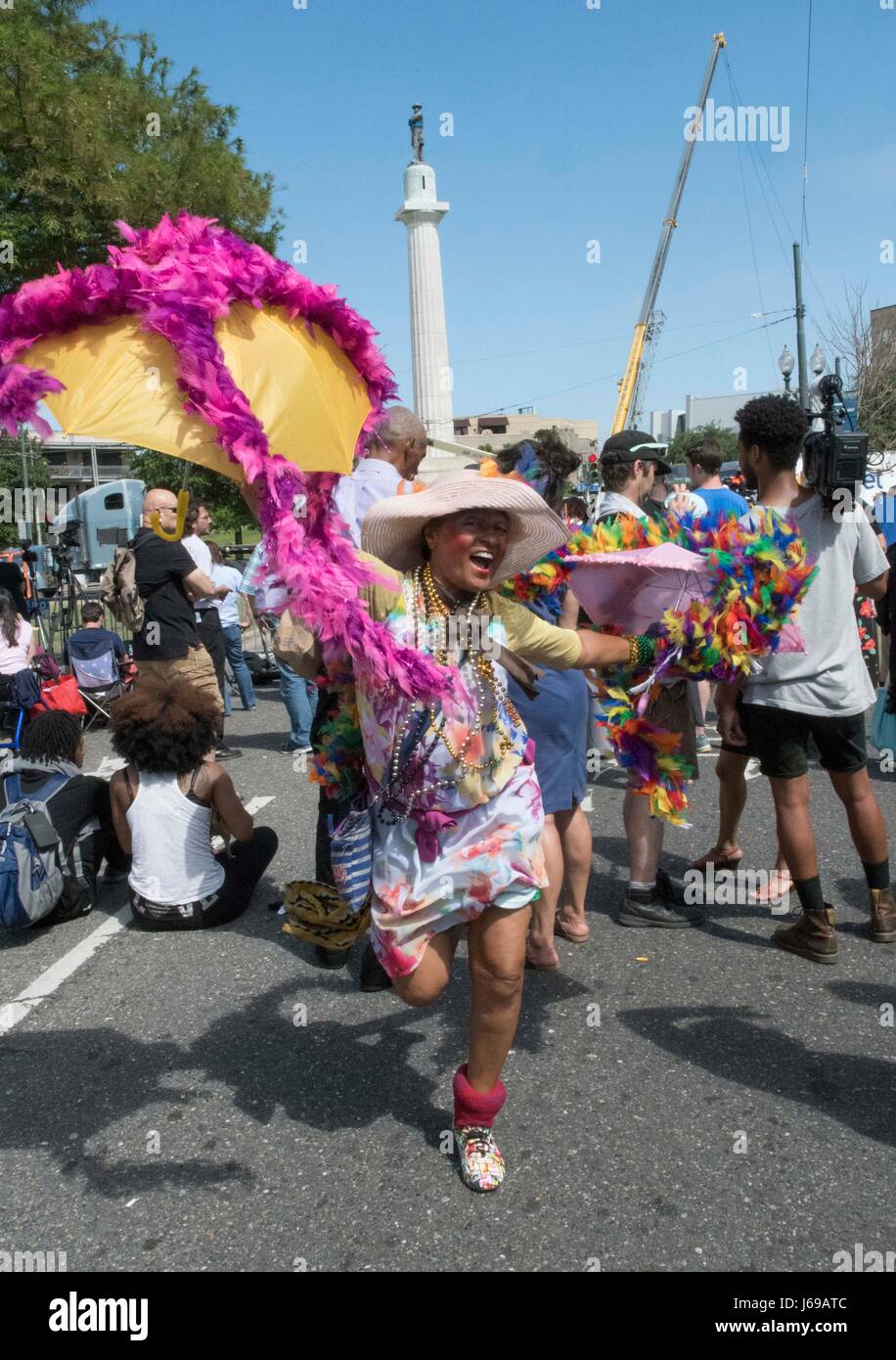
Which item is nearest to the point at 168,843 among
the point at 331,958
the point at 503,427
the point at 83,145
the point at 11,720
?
the point at 331,958

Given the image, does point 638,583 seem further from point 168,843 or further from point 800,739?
point 168,843

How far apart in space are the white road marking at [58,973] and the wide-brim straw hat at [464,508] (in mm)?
2402

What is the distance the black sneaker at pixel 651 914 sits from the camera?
14.6 feet

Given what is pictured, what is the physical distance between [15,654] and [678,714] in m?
4.82

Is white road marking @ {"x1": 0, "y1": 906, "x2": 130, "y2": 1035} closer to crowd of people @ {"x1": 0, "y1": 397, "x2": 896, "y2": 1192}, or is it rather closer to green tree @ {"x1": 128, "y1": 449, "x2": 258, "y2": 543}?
crowd of people @ {"x1": 0, "y1": 397, "x2": 896, "y2": 1192}

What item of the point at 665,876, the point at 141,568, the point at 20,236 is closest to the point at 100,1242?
the point at 665,876

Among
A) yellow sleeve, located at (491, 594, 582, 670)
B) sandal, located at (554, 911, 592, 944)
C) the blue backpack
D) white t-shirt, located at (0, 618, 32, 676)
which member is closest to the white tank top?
the blue backpack

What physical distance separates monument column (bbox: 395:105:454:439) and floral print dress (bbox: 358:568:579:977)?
2751 centimetres

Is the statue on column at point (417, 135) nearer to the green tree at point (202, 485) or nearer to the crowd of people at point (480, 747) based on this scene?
the green tree at point (202, 485)

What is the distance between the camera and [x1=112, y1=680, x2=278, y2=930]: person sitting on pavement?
4426 mm

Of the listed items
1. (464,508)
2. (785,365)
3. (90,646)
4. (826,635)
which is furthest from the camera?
(785,365)

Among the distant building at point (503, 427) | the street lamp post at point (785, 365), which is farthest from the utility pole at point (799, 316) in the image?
the distant building at point (503, 427)

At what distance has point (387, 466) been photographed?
169 inches
